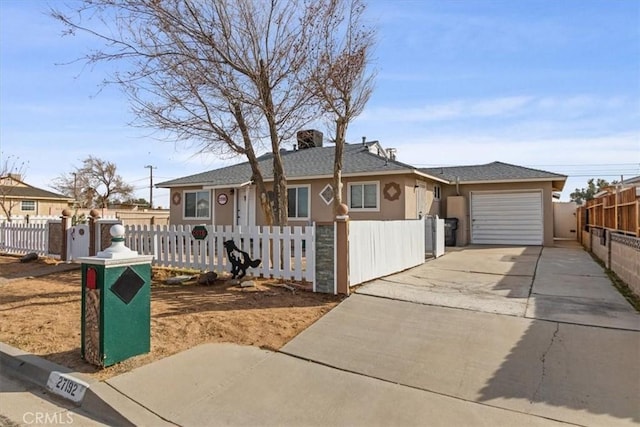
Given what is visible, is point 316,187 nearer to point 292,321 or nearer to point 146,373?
point 292,321

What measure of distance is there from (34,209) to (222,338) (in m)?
35.9

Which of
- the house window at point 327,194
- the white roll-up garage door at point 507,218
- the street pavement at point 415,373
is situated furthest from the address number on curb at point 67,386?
the white roll-up garage door at point 507,218

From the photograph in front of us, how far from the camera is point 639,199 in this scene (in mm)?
8133

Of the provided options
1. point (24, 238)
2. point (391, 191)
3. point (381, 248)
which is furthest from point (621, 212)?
point (24, 238)

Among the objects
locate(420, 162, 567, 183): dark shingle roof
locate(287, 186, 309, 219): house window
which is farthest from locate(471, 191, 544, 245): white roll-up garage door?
locate(287, 186, 309, 219): house window

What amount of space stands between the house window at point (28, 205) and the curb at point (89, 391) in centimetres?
3420

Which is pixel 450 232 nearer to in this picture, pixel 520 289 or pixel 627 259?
pixel 627 259

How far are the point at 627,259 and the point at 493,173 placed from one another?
1063 cm

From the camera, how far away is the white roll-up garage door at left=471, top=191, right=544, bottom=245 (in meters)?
16.5

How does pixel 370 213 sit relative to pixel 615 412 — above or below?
above

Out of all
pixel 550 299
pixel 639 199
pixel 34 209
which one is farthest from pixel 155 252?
pixel 34 209

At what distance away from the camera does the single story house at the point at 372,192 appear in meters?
14.1

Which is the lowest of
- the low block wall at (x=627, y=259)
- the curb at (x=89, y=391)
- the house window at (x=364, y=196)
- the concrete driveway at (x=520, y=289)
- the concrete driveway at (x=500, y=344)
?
the curb at (x=89, y=391)

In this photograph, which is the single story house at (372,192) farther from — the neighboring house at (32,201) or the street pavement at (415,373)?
the neighboring house at (32,201)
